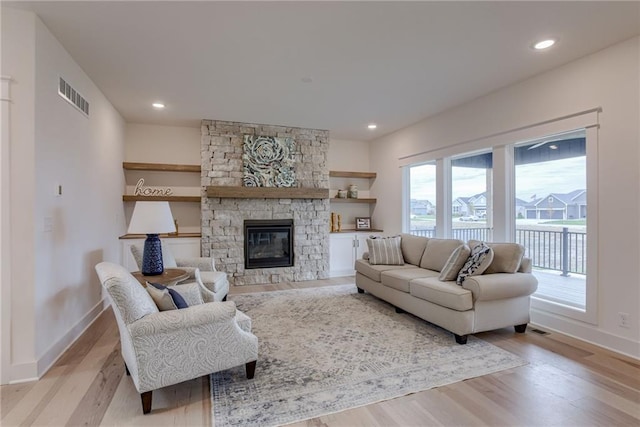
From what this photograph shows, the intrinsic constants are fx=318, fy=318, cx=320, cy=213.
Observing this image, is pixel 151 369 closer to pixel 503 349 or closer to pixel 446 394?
pixel 446 394

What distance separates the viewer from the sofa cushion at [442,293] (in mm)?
2971

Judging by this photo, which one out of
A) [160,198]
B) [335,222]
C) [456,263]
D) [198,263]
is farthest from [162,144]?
[456,263]

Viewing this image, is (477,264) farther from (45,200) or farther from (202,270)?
(45,200)

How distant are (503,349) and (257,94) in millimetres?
3904

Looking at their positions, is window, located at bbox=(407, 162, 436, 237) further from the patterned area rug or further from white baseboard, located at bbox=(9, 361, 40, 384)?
white baseboard, located at bbox=(9, 361, 40, 384)

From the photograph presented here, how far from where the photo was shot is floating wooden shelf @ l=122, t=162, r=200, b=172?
17.0 feet

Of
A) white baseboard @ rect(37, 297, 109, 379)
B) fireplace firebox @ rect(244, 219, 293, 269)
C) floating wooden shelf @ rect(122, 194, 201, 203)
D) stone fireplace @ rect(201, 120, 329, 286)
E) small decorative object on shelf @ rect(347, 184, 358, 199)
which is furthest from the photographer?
small decorative object on shelf @ rect(347, 184, 358, 199)

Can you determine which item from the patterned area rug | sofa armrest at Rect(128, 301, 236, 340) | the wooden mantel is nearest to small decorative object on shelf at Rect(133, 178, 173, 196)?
the wooden mantel

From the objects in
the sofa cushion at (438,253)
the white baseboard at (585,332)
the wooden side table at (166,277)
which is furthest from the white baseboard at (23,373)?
the white baseboard at (585,332)

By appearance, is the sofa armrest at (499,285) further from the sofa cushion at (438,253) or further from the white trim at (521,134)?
the white trim at (521,134)

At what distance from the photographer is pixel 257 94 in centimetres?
410

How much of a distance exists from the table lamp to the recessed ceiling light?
12.4 feet

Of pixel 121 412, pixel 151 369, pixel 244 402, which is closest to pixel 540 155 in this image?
pixel 244 402

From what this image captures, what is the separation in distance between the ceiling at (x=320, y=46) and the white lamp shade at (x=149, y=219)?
1460 mm
